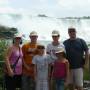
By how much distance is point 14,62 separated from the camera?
9914mm

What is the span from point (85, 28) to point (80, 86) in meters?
34.8

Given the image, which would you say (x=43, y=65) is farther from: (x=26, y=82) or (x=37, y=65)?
(x=26, y=82)

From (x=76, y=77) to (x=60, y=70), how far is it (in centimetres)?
45

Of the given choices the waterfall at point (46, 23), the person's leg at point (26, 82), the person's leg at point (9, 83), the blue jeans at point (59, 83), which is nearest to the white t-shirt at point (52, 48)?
the blue jeans at point (59, 83)

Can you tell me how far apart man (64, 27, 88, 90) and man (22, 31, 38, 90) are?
709 millimetres

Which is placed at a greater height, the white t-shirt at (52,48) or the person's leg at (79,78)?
the white t-shirt at (52,48)

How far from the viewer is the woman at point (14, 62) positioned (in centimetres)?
984

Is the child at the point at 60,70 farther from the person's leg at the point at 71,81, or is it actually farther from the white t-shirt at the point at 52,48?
the person's leg at the point at 71,81

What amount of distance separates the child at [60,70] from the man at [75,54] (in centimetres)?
22

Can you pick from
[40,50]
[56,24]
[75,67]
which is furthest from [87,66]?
[56,24]

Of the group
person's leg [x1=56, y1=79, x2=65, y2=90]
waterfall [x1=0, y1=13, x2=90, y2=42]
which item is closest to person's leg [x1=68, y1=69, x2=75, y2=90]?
person's leg [x1=56, y1=79, x2=65, y2=90]

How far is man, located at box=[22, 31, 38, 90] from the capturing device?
32.7 feet

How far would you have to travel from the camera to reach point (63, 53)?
32.7 feet

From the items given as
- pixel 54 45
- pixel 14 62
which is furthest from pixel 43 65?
pixel 14 62
